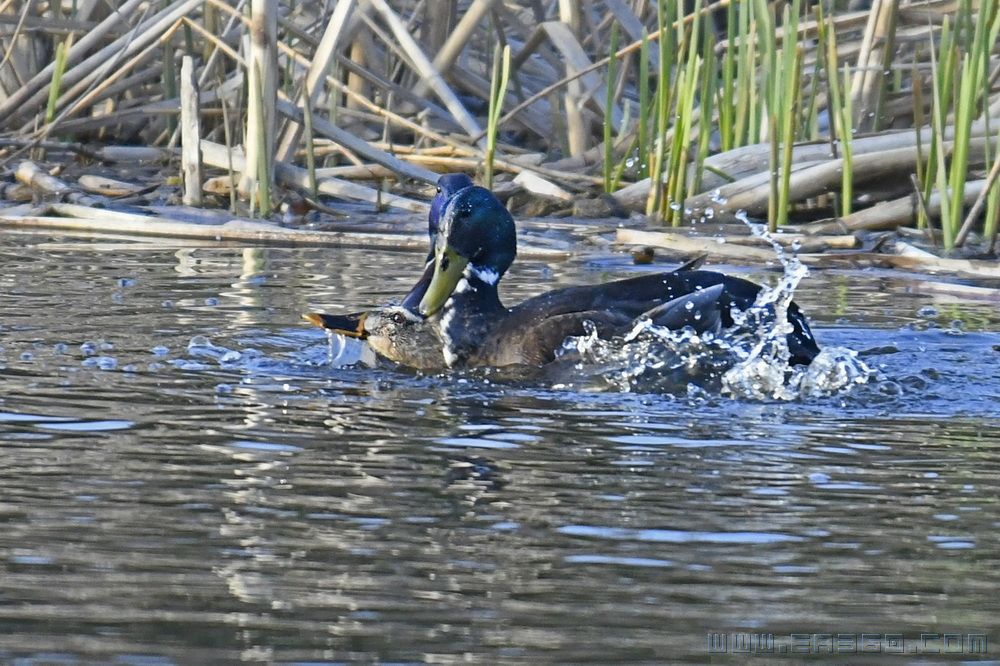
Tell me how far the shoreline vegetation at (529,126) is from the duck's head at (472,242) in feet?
6.62

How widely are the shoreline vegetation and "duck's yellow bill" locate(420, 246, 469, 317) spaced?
7.11ft

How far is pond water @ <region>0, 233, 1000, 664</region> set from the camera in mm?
2607

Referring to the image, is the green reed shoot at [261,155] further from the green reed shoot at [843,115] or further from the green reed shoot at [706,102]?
the green reed shoot at [843,115]

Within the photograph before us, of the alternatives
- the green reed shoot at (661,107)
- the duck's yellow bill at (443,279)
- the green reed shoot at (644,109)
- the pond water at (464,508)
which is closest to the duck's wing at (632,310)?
the pond water at (464,508)

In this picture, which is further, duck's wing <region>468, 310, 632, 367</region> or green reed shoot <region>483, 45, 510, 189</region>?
green reed shoot <region>483, 45, 510, 189</region>

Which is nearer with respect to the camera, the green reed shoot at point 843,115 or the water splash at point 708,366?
the water splash at point 708,366

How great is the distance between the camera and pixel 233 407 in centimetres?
454

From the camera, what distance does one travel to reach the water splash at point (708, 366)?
4879 mm

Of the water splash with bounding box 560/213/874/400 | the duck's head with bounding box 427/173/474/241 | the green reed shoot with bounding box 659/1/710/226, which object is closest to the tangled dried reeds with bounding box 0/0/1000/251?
the green reed shoot with bounding box 659/1/710/226

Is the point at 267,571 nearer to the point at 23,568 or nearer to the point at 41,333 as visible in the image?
the point at 23,568

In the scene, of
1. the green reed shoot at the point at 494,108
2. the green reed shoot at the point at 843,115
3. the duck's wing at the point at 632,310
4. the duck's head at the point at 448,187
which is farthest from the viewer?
the green reed shoot at the point at 494,108

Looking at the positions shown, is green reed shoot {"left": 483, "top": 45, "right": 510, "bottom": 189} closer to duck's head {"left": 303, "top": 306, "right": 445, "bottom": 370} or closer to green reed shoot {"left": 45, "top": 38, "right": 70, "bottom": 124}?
green reed shoot {"left": 45, "top": 38, "right": 70, "bottom": 124}

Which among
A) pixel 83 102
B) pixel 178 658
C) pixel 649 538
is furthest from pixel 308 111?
pixel 178 658

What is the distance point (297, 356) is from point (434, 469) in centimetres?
178
